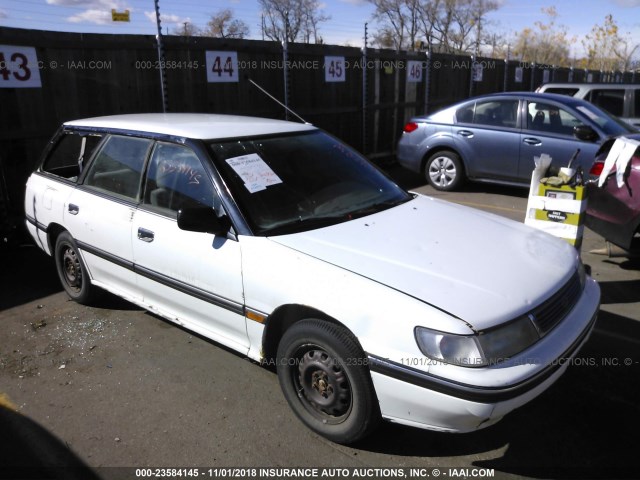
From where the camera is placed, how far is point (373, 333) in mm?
2473

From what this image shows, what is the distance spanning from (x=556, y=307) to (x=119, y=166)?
3127 millimetres

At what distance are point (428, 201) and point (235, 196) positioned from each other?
1489 mm

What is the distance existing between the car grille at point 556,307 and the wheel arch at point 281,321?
3.17ft

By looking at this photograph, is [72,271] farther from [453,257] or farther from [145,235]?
[453,257]

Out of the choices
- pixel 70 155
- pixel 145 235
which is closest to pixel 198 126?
pixel 145 235

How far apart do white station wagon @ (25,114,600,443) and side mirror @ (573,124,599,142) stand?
441 cm

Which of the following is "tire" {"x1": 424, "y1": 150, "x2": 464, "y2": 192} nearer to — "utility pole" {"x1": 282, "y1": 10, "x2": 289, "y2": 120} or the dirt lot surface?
"utility pole" {"x1": 282, "y1": 10, "x2": 289, "y2": 120}

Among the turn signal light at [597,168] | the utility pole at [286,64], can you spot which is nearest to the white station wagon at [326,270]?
the turn signal light at [597,168]

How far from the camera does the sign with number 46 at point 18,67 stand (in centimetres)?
609

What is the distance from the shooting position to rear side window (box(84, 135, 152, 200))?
3812mm

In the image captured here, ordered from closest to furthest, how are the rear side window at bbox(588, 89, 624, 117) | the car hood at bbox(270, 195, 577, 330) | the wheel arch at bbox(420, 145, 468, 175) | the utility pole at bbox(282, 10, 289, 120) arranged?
1. the car hood at bbox(270, 195, 577, 330)
2. the wheel arch at bbox(420, 145, 468, 175)
3. the utility pole at bbox(282, 10, 289, 120)
4. the rear side window at bbox(588, 89, 624, 117)

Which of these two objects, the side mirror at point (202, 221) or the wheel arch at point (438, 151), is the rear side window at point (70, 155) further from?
the wheel arch at point (438, 151)

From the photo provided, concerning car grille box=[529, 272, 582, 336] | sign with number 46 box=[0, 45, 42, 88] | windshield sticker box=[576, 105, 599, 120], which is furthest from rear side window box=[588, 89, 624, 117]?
sign with number 46 box=[0, 45, 42, 88]

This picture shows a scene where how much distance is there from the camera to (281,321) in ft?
9.70
